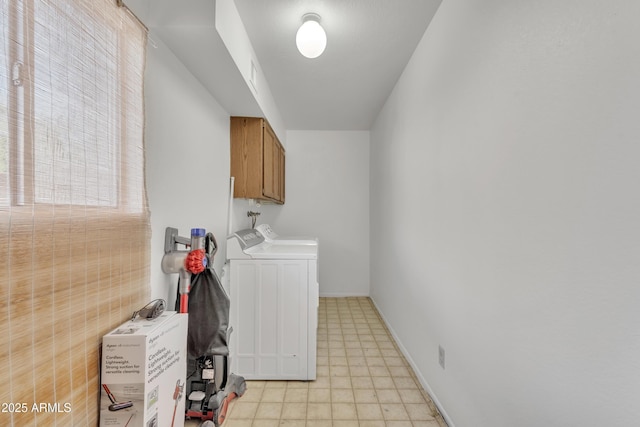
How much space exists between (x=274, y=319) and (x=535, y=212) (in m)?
1.77

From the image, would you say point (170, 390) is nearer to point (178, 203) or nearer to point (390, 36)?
point (178, 203)

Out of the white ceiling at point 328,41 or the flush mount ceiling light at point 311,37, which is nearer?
the white ceiling at point 328,41

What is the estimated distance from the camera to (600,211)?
28.6 inches

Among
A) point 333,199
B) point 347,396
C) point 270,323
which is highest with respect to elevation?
point 333,199

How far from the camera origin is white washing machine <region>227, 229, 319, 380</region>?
2.08 meters

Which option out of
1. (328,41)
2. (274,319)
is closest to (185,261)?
(274,319)

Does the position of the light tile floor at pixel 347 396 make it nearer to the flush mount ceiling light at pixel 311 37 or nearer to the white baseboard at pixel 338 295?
the white baseboard at pixel 338 295

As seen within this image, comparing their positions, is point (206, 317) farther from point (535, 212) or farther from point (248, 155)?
point (535, 212)

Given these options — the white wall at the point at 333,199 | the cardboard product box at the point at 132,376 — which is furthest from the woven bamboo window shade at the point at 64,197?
the white wall at the point at 333,199

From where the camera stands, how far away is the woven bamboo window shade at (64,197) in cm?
72

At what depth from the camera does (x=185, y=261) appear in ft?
4.58

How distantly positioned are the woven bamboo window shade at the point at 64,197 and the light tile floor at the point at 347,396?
40.2 inches

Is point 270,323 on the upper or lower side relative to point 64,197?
lower

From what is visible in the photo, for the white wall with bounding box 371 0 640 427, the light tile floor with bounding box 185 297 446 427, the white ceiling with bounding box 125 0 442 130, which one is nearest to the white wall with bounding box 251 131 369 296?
the white ceiling with bounding box 125 0 442 130
